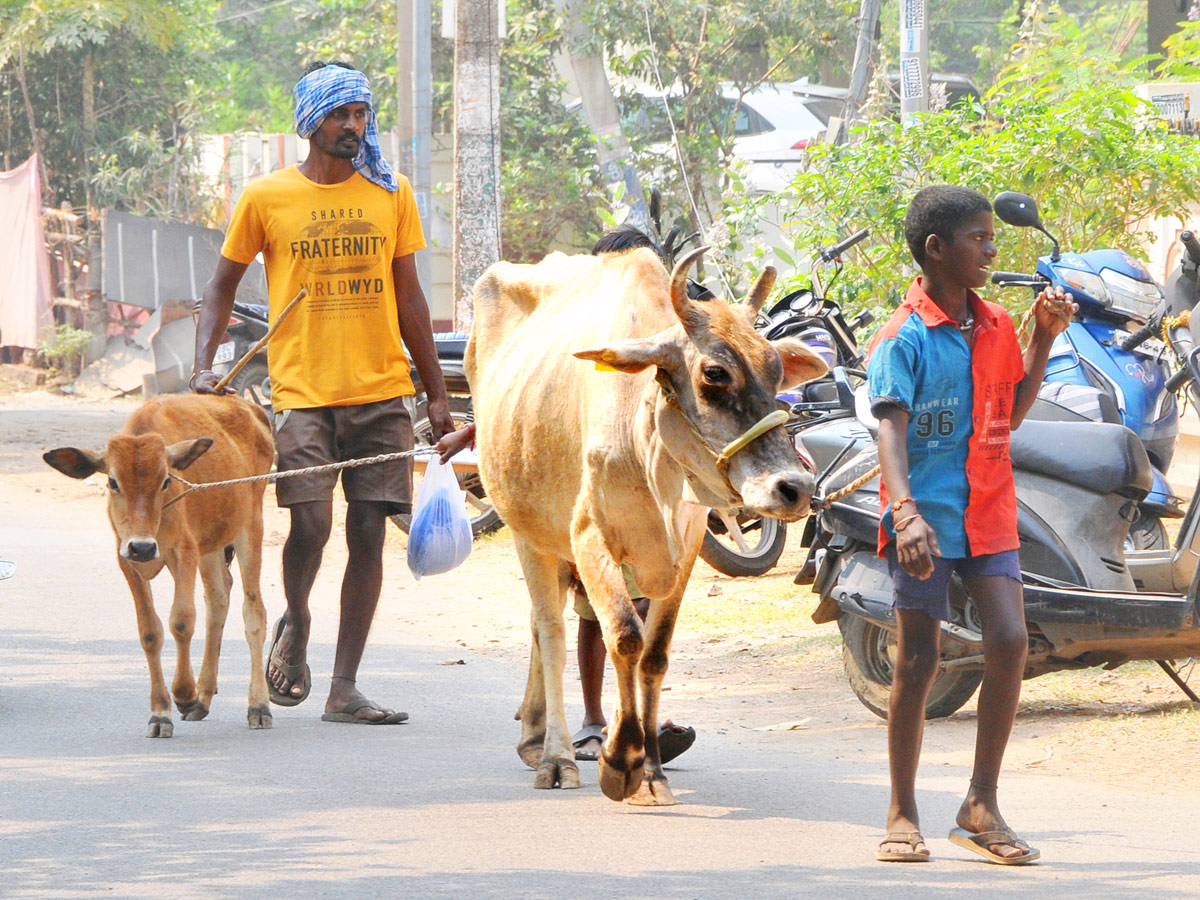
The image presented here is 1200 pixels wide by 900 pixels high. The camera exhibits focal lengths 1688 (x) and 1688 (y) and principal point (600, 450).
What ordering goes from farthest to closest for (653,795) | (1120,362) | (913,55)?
(913,55)
(1120,362)
(653,795)

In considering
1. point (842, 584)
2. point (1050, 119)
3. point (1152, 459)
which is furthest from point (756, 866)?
point (1050, 119)

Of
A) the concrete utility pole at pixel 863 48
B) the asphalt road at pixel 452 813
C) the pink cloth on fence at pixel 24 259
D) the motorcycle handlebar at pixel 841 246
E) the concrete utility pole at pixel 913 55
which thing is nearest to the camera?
the asphalt road at pixel 452 813

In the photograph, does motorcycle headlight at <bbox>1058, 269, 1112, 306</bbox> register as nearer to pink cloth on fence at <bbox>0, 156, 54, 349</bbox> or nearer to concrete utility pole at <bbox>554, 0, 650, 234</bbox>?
concrete utility pole at <bbox>554, 0, 650, 234</bbox>

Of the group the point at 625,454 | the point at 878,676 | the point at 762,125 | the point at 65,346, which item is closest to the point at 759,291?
the point at 625,454

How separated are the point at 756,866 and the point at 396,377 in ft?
9.57

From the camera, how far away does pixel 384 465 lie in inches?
262

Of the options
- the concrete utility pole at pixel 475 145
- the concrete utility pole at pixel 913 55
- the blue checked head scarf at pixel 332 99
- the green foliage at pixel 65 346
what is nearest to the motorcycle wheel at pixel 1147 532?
the blue checked head scarf at pixel 332 99

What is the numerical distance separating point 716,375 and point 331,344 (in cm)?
242

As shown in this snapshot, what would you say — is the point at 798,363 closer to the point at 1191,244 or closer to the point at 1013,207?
the point at 1013,207

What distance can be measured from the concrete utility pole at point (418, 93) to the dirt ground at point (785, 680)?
21.1ft

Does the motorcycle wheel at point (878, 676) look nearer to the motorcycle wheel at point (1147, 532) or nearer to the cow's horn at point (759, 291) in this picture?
the motorcycle wheel at point (1147, 532)

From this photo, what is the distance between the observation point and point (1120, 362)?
23.1 feet

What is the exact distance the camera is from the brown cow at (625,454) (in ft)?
15.0

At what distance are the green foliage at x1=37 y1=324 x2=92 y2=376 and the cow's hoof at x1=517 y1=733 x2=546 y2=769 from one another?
59.0 ft
